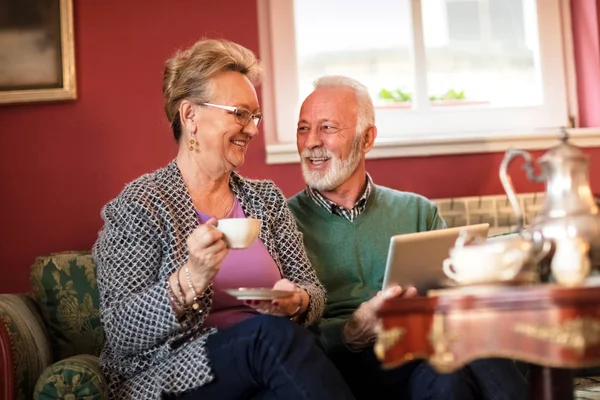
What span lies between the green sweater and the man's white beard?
2.6 inches

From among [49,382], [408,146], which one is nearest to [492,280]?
[49,382]

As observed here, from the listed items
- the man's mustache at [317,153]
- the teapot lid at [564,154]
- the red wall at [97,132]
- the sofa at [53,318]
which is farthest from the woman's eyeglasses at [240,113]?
the teapot lid at [564,154]

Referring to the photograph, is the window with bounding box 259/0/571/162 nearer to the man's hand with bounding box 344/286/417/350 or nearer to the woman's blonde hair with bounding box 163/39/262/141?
the woman's blonde hair with bounding box 163/39/262/141

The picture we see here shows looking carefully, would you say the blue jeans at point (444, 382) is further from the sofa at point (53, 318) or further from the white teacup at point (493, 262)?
the sofa at point (53, 318)

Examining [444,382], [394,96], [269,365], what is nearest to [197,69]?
[269,365]

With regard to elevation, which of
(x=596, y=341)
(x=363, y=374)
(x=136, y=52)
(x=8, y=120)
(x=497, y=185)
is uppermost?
(x=136, y=52)

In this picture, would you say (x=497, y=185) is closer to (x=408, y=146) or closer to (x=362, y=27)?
(x=408, y=146)

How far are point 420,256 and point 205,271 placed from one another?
475 millimetres

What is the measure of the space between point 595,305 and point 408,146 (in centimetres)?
177

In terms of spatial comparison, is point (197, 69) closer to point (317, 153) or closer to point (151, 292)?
point (317, 153)

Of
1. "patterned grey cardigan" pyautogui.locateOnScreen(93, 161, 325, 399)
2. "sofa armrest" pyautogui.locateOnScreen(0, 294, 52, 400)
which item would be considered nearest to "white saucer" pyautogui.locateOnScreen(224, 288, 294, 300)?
"patterned grey cardigan" pyautogui.locateOnScreen(93, 161, 325, 399)

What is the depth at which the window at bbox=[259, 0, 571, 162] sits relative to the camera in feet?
10.4

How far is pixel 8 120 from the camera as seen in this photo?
114 inches

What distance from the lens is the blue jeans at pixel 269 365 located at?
1.68 metres
